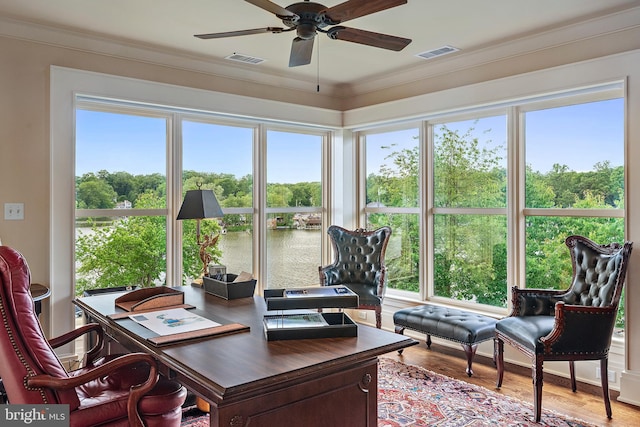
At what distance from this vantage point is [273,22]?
3496 mm

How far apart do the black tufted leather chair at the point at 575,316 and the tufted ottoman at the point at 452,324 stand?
173 millimetres

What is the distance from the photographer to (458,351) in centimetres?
437

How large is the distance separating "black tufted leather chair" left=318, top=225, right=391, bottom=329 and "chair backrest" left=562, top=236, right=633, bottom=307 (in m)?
1.76

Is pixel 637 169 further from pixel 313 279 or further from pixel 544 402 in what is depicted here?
pixel 313 279

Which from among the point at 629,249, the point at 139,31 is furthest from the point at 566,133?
the point at 139,31

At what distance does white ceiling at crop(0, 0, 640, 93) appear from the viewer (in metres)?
3.16

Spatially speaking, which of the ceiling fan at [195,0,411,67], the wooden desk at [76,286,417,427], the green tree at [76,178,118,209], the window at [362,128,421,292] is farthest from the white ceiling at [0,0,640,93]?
the wooden desk at [76,286,417,427]

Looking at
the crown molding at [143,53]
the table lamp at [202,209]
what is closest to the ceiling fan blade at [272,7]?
the table lamp at [202,209]

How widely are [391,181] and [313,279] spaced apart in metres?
1.46

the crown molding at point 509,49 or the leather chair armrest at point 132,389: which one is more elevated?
the crown molding at point 509,49

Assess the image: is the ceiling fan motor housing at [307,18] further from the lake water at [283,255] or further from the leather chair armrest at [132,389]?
the lake water at [283,255]

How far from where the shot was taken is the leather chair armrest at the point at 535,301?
3527 millimetres

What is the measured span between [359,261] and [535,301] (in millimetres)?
1825

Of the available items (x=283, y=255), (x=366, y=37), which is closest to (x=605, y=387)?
(x=366, y=37)
